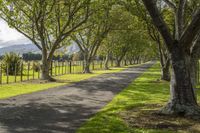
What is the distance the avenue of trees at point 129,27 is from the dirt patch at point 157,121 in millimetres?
612

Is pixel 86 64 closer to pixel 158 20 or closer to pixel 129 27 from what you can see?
pixel 129 27

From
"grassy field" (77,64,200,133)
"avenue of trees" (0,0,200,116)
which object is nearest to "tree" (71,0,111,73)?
"avenue of trees" (0,0,200,116)

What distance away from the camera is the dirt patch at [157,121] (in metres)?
10.9

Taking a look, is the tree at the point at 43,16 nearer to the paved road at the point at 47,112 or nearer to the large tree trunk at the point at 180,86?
the paved road at the point at 47,112

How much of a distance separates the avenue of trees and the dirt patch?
0.61m

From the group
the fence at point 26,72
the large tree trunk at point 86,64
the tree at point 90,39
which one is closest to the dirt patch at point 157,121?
the fence at point 26,72

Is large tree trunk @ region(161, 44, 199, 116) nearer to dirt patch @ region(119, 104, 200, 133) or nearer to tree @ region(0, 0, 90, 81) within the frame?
dirt patch @ region(119, 104, 200, 133)

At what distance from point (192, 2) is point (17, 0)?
15841mm

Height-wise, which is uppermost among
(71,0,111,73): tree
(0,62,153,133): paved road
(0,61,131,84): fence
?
(71,0,111,73): tree

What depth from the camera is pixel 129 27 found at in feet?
148

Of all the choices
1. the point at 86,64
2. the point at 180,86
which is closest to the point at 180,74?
the point at 180,86

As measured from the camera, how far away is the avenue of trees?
42.5 ft

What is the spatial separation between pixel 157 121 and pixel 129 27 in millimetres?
33941

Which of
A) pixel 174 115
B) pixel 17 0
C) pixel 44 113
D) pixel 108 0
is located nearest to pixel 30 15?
pixel 17 0
